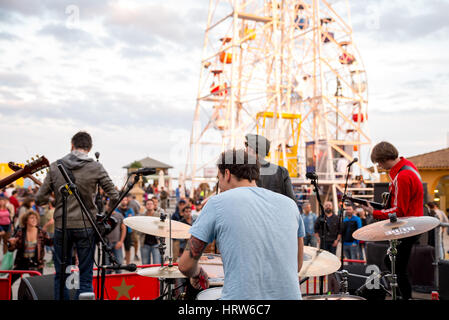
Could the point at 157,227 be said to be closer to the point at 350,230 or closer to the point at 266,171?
the point at 266,171

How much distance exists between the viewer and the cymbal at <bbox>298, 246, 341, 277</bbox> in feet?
12.1

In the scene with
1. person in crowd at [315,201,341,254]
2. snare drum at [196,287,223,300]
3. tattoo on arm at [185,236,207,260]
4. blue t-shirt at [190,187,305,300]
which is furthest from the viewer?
person in crowd at [315,201,341,254]

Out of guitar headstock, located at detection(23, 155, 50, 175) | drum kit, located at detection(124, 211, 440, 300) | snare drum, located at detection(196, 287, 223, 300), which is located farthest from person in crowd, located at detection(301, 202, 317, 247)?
snare drum, located at detection(196, 287, 223, 300)

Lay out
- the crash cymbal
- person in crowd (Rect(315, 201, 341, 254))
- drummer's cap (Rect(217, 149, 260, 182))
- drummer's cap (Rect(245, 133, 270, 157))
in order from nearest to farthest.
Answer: drummer's cap (Rect(217, 149, 260, 182)), the crash cymbal, drummer's cap (Rect(245, 133, 270, 157)), person in crowd (Rect(315, 201, 341, 254))

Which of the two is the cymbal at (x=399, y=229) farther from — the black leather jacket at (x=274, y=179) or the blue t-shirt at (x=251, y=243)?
the blue t-shirt at (x=251, y=243)

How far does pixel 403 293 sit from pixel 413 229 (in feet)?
4.53

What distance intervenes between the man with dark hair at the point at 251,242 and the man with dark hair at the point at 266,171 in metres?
2.09

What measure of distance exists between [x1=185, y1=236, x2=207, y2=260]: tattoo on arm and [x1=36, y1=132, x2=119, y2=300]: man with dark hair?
7.82ft

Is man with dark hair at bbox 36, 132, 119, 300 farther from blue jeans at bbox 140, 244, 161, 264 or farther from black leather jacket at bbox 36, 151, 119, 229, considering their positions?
blue jeans at bbox 140, 244, 161, 264

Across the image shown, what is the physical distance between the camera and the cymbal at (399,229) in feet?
13.6

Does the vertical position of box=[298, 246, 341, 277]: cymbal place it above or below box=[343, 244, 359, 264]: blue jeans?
above

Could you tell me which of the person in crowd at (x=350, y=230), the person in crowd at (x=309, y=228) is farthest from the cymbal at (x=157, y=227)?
the person in crowd at (x=309, y=228)
